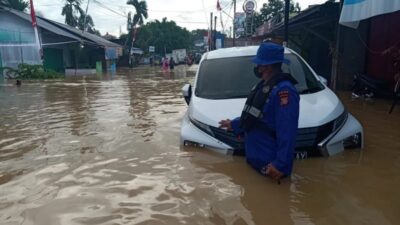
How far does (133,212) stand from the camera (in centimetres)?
325

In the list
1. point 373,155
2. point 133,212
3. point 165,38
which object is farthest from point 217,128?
point 165,38

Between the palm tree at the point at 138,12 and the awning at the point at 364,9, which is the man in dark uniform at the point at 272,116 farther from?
the palm tree at the point at 138,12

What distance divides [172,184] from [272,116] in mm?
1309

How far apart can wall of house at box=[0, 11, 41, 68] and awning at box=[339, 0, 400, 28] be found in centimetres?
2269

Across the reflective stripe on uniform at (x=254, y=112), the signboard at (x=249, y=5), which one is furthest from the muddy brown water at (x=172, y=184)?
the signboard at (x=249, y=5)

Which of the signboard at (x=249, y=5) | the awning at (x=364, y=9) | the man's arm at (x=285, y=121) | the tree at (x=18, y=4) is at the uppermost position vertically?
the tree at (x=18, y=4)

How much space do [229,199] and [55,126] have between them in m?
4.98

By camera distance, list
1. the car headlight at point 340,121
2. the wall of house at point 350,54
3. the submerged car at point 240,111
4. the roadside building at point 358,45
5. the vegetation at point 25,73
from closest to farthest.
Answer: the submerged car at point 240,111, the car headlight at point 340,121, the roadside building at point 358,45, the wall of house at point 350,54, the vegetation at point 25,73

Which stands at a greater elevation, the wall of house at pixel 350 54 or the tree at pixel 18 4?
the tree at pixel 18 4

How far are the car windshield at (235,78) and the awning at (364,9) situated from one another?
2594 mm

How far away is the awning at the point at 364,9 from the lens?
691 centimetres

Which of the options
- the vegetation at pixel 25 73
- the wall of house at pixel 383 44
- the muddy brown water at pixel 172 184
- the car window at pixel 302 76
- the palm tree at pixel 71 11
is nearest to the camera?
the muddy brown water at pixel 172 184

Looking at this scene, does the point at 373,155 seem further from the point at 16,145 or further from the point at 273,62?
the point at 16,145

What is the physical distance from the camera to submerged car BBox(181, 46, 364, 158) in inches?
161
